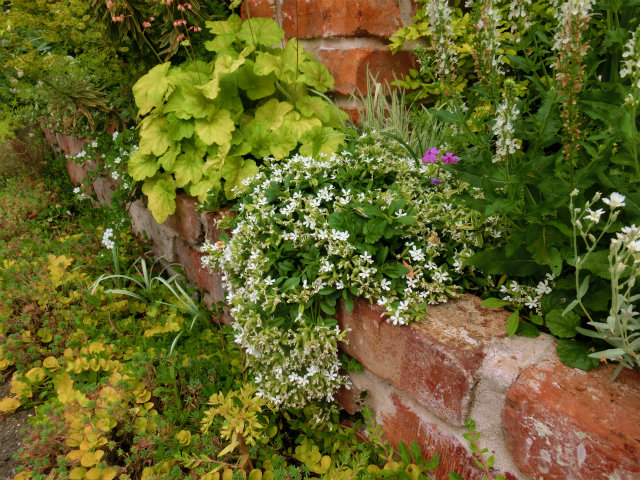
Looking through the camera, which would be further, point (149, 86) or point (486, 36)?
point (149, 86)

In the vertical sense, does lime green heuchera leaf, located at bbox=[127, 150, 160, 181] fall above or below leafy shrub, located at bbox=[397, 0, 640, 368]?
below

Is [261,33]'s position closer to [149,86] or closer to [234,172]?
[149,86]

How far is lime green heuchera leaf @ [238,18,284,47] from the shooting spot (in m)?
2.22

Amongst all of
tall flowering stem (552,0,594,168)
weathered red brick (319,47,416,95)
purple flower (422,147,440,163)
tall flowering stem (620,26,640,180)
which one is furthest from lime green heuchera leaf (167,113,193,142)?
tall flowering stem (620,26,640,180)

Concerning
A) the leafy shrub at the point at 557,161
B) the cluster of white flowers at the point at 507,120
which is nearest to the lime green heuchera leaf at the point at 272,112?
the leafy shrub at the point at 557,161

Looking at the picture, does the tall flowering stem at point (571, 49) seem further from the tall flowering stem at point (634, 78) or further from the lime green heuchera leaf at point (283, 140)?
the lime green heuchera leaf at point (283, 140)

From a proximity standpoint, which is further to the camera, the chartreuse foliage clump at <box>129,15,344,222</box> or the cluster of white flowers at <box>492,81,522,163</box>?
the chartreuse foliage clump at <box>129,15,344,222</box>

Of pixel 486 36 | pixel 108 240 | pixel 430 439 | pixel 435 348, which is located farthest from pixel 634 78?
pixel 108 240

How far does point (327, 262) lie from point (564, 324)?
27.8 inches

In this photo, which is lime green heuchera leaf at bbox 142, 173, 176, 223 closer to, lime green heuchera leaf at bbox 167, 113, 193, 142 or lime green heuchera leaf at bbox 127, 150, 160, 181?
lime green heuchera leaf at bbox 127, 150, 160, 181

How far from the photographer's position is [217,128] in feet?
6.96

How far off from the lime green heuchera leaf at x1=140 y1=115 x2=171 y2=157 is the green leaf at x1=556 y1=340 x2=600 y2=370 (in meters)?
1.95

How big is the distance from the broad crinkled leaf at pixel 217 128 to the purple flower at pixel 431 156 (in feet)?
3.08

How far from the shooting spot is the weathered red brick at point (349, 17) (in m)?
2.17
